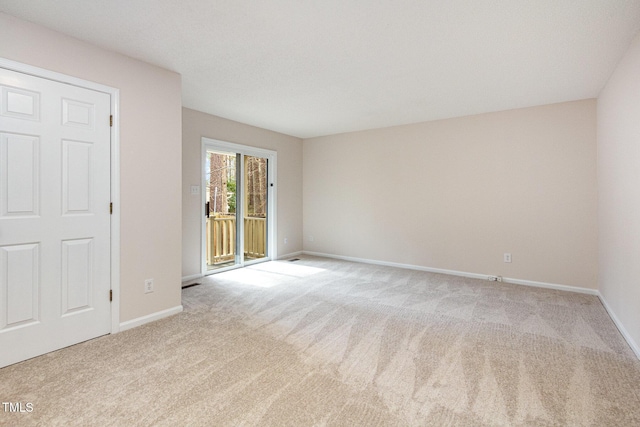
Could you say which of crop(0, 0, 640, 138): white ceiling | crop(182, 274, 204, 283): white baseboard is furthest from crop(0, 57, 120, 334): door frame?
crop(182, 274, 204, 283): white baseboard

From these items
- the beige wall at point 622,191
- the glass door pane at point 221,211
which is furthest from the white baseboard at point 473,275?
the glass door pane at point 221,211

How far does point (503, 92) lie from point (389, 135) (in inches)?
77.3

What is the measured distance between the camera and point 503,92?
11.7 feet

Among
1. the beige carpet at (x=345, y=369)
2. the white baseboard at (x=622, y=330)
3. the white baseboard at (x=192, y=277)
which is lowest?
the beige carpet at (x=345, y=369)

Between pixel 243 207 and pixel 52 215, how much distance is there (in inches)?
120

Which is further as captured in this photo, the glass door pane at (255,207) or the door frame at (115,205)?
the glass door pane at (255,207)

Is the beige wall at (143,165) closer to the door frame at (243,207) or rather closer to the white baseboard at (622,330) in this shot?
the door frame at (243,207)

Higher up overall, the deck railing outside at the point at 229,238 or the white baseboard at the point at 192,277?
the deck railing outside at the point at 229,238

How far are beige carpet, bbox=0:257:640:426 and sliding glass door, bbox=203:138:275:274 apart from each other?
1779 millimetres

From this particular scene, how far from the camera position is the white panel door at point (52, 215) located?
2.14m

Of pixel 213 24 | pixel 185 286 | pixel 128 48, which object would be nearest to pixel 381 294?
pixel 185 286

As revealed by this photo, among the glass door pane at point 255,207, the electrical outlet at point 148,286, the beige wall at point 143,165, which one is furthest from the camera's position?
the glass door pane at point 255,207

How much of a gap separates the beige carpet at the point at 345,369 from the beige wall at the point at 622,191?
33cm

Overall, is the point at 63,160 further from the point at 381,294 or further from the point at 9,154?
the point at 381,294
